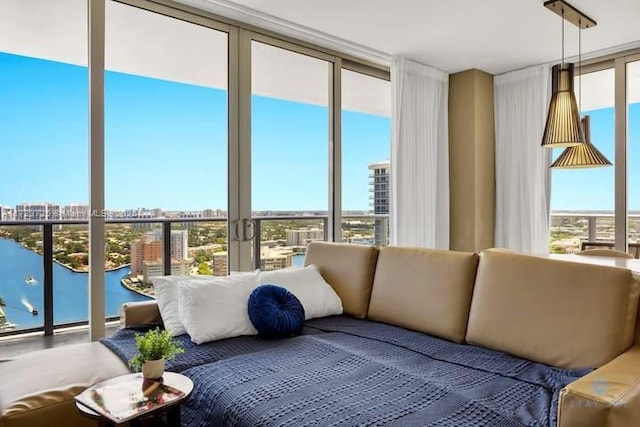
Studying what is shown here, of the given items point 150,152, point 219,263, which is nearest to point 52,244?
point 150,152

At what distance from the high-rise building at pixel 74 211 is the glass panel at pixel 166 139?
165mm

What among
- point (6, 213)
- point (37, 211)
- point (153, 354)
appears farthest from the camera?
point (37, 211)

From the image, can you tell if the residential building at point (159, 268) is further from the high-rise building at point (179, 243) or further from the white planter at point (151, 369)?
the white planter at point (151, 369)

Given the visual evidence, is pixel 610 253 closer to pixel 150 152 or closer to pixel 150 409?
pixel 150 409

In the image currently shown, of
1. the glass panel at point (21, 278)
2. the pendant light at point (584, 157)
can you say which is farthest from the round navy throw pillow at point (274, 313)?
the glass panel at point (21, 278)

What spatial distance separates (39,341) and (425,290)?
3.14 m

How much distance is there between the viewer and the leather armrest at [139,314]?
254 cm

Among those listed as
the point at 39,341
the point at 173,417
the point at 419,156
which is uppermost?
the point at 419,156

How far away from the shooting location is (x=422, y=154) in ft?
14.5

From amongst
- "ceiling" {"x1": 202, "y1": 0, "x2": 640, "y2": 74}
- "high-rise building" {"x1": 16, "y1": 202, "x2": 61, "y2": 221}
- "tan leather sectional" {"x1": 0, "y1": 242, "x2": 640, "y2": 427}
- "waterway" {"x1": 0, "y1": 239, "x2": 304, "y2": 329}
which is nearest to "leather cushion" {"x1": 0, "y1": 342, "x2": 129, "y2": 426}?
"tan leather sectional" {"x1": 0, "y1": 242, "x2": 640, "y2": 427}

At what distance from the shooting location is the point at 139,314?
2.56m

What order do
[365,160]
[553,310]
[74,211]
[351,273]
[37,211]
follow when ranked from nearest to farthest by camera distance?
[553,310] → [351,273] → [74,211] → [37,211] → [365,160]

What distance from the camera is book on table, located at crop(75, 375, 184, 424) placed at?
1409 mm

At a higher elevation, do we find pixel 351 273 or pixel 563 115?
pixel 563 115
